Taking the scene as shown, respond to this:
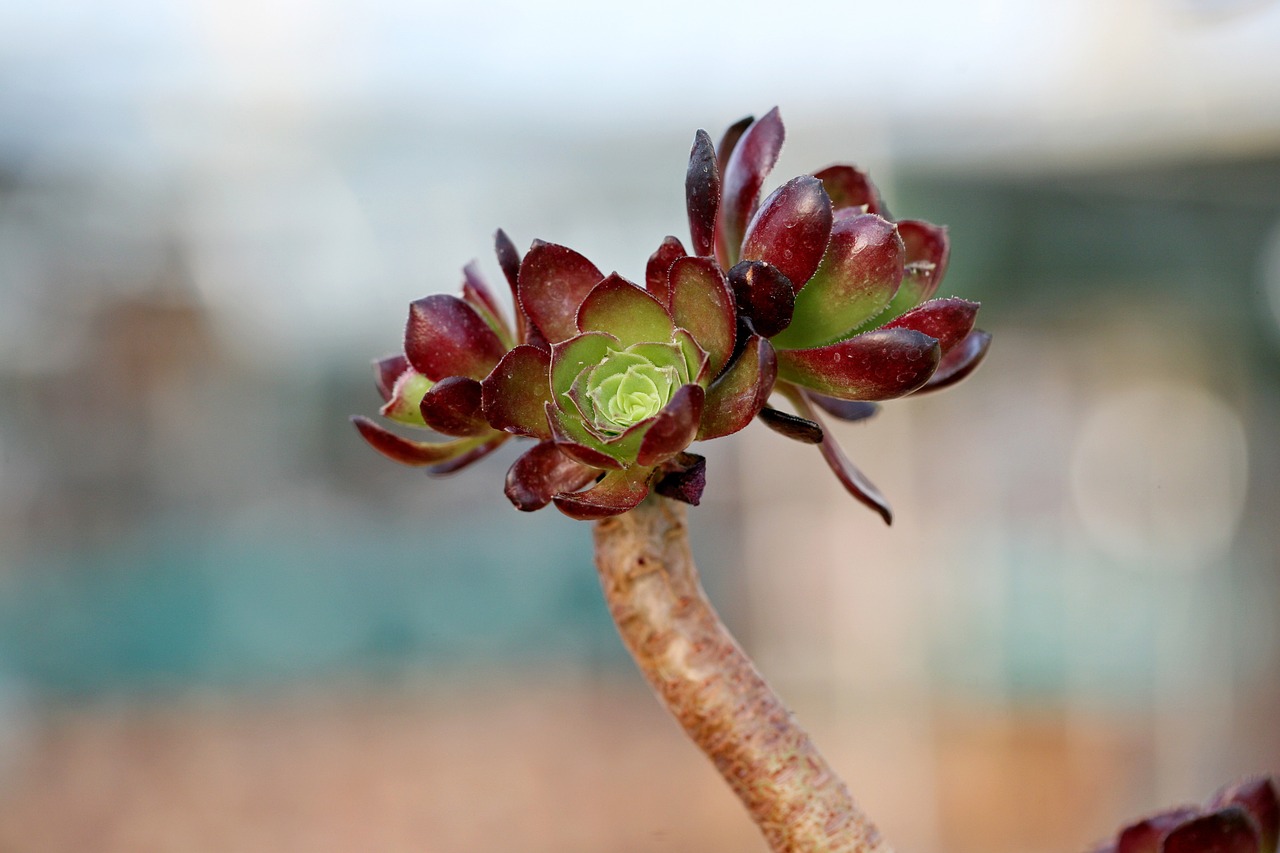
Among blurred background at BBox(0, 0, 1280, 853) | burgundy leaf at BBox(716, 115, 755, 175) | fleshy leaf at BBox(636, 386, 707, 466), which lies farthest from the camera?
blurred background at BBox(0, 0, 1280, 853)

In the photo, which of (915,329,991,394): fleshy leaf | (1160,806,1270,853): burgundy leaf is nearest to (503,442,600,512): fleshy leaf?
(915,329,991,394): fleshy leaf

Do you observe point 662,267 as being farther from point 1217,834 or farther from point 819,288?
point 1217,834

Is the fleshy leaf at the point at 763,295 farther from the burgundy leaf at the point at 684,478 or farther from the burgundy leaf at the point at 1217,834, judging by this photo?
the burgundy leaf at the point at 1217,834

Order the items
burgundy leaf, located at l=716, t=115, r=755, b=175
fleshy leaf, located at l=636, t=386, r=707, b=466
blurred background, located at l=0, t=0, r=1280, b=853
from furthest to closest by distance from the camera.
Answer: blurred background, located at l=0, t=0, r=1280, b=853 → burgundy leaf, located at l=716, t=115, r=755, b=175 → fleshy leaf, located at l=636, t=386, r=707, b=466

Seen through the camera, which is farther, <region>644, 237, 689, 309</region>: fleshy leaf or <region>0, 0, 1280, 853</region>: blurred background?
<region>0, 0, 1280, 853</region>: blurred background

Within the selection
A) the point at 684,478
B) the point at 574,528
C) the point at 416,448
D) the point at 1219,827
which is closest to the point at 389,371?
the point at 416,448

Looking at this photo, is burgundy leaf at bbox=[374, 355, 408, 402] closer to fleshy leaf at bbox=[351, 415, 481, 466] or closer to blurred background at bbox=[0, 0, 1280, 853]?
fleshy leaf at bbox=[351, 415, 481, 466]
